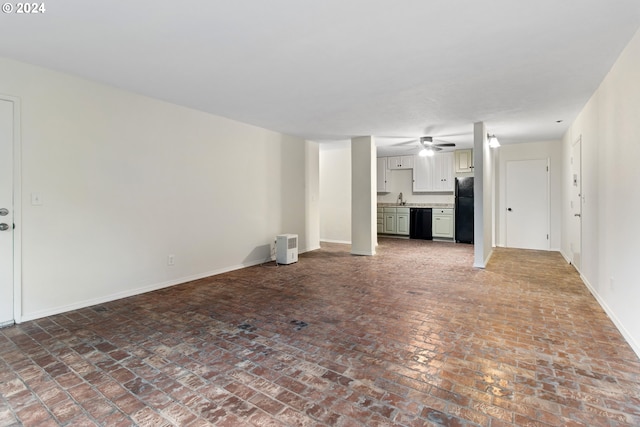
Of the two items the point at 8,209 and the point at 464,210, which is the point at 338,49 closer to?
the point at 8,209

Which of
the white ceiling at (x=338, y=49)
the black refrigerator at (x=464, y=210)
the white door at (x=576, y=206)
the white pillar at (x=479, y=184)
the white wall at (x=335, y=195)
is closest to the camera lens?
the white ceiling at (x=338, y=49)

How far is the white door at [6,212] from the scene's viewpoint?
2.96 m

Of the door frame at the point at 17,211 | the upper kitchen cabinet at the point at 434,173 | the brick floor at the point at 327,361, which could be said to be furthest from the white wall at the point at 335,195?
the door frame at the point at 17,211

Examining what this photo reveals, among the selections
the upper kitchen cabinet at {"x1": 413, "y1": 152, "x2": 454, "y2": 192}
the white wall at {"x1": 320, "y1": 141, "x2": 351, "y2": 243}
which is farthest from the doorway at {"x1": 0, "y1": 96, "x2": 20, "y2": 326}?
the upper kitchen cabinet at {"x1": 413, "y1": 152, "x2": 454, "y2": 192}

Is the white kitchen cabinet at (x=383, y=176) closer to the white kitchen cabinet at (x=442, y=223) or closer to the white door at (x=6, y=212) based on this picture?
the white kitchen cabinet at (x=442, y=223)

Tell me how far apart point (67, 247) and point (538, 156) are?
836cm

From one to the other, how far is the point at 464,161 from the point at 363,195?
3363mm

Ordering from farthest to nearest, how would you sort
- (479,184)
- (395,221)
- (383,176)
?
1. (383,176)
2. (395,221)
3. (479,184)

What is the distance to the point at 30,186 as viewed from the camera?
312cm

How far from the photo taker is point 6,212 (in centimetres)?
299

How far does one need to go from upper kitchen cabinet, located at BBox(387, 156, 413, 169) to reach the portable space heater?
467 cm

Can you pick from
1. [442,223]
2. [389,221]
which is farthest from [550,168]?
[389,221]

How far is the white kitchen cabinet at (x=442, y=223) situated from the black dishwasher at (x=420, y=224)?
12cm

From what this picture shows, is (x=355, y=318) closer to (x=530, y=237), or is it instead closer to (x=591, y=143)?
(x=591, y=143)
